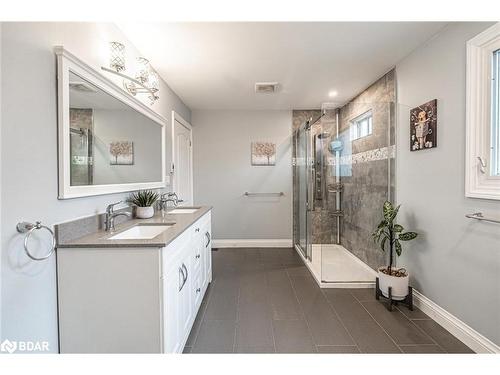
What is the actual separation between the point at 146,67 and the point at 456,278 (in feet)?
9.83

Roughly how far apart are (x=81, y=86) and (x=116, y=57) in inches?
19.1

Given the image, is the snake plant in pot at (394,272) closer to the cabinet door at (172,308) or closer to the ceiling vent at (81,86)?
the cabinet door at (172,308)

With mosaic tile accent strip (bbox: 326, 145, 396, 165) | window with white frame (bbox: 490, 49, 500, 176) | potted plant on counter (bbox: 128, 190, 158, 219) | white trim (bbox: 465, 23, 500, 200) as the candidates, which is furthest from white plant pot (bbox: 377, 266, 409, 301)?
potted plant on counter (bbox: 128, 190, 158, 219)

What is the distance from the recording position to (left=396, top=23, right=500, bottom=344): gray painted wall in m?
1.59

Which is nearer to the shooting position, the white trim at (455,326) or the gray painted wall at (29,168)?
the gray painted wall at (29,168)

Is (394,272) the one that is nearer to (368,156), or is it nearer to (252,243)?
(368,156)

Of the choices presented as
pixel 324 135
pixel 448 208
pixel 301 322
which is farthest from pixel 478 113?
pixel 324 135

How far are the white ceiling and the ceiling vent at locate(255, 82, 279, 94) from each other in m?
0.08

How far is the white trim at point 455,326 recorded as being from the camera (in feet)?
5.17

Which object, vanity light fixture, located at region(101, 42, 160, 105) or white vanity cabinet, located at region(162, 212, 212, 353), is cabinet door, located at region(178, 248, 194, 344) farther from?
vanity light fixture, located at region(101, 42, 160, 105)

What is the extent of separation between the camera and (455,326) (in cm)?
180

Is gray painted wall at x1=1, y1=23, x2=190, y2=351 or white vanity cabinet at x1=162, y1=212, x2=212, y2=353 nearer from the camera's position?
gray painted wall at x1=1, y1=23, x2=190, y2=351

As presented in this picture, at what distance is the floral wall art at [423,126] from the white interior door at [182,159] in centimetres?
270

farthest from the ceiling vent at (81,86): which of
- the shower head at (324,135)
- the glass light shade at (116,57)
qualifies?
the shower head at (324,135)
